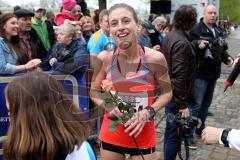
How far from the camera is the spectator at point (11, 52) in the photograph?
3.84m

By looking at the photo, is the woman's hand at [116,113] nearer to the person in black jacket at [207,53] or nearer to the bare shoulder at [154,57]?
the bare shoulder at [154,57]

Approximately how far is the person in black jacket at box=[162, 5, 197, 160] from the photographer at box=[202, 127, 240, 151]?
4.47 feet

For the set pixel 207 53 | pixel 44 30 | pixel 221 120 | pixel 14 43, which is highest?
pixel 14 43

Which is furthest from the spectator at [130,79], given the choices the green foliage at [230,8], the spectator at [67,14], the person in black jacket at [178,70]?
the green foliage at [230,8]

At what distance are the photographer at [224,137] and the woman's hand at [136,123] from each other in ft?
1.33

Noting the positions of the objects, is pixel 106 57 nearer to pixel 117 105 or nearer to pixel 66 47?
pixel 117 105

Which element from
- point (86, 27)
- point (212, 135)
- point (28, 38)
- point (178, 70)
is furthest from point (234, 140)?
point (86, 27)

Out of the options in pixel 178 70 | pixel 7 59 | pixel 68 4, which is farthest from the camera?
pixel 68 4

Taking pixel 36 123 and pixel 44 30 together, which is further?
pixel 44 30

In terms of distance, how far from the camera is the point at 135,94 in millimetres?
2434

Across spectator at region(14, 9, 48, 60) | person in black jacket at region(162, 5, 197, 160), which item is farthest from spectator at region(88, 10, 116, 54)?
person in black jacket at region(162, 5, 197, 160)

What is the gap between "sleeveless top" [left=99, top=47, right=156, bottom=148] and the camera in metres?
2.40

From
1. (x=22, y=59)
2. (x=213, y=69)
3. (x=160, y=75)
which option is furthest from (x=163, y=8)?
(x=160, y=75)

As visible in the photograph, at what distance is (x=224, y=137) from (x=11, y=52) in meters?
2.73
